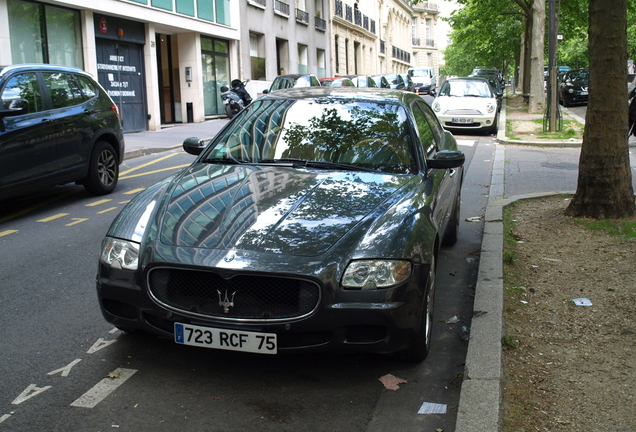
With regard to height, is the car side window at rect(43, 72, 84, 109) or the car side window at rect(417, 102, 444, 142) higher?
the car side window at rect(43, 72, 84, 109)

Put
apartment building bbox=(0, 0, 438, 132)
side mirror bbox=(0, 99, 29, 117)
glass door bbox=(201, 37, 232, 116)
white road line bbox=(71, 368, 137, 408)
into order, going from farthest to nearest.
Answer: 1. glass door bbox=(201, 37, 232, 116)
2. apartment building bbox=(0, 0, 438, 132)
3. side mirror bbox=(0, 99, 29, 117)
4. white road line bbox=(71, 368, 137, 408)

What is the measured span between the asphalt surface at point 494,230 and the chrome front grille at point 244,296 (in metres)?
0.94

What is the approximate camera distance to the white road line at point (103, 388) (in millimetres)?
3533

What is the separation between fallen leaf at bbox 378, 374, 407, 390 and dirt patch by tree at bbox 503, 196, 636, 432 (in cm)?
57

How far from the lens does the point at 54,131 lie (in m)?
8.75

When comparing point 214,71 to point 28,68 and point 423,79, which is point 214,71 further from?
point 423,79

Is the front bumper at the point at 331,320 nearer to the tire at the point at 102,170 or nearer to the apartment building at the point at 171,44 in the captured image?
the tire at the point at 102,170

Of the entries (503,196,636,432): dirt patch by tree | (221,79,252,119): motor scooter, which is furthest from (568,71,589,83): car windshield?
(503,196,636,432): dirt patch by tree

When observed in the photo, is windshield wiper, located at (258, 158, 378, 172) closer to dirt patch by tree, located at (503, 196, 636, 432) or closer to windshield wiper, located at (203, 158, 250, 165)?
windshield wiper, located at (203, 158, 250, 165)

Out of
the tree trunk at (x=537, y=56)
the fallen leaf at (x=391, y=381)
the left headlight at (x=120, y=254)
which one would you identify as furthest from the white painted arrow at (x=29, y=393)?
the tree trunk at (x=537, y=56)

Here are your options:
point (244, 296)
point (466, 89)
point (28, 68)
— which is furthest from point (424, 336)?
point (466, 89)

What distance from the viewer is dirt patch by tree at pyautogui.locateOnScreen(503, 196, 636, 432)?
11.2 ft

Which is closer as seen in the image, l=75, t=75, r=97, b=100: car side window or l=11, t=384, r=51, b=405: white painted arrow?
l=11, t=384, r=51, b=405: white painted arrow

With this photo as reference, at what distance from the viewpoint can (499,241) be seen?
6.42 meters
